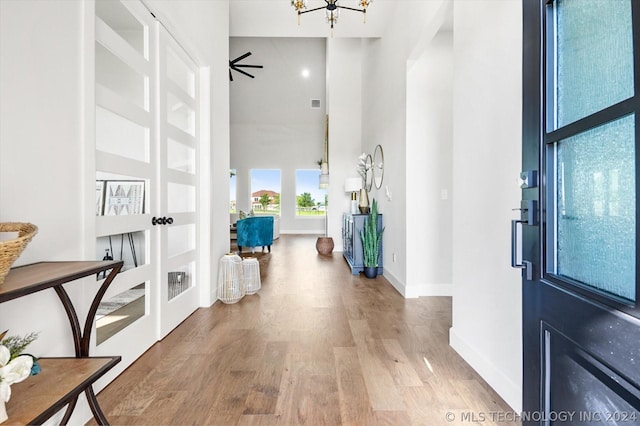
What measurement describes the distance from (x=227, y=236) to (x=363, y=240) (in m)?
1.83

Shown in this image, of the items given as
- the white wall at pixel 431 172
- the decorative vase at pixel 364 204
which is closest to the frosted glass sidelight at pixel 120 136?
the white wall at pixel 431 172

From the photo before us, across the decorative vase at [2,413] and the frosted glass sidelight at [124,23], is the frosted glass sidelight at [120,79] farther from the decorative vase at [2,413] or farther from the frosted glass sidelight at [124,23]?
the decorative vase at [2,413]

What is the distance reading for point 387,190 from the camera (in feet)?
13.7

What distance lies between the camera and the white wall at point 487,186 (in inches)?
60.9

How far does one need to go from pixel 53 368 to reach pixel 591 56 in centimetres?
194

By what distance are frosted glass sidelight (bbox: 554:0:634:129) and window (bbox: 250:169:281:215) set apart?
10534 mm

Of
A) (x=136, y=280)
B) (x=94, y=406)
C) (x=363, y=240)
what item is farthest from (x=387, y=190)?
(x=94, y=406)

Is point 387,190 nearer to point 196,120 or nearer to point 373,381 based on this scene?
point 196,120

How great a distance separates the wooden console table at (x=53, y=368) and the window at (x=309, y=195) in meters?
10.1

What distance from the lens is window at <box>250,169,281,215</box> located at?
1116cm

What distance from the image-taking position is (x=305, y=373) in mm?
1832

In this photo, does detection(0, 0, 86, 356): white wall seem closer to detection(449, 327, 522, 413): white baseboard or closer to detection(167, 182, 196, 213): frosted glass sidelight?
detection(167, 182, 196, 213): frosted glass sidelight

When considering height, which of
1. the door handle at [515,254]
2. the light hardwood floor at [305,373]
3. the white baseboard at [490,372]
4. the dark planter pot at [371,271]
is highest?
the door handle at [515,254]

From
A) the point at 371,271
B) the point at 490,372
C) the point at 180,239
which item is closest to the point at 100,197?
the point at 180,239
